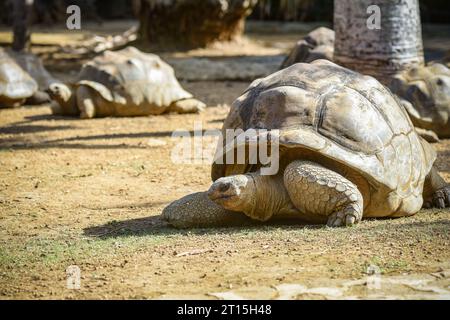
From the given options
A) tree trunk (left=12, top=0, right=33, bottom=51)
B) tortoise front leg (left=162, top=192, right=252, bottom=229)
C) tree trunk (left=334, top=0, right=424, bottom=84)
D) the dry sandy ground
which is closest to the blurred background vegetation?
tree trunk (left=12, top=0, right=33, bottom=51)

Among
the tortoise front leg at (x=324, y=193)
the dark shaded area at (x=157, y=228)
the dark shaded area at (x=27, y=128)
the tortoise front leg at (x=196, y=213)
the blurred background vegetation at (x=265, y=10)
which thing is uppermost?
the blurred background vegetation at (x=265, y=10)

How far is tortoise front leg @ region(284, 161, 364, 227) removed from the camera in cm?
448

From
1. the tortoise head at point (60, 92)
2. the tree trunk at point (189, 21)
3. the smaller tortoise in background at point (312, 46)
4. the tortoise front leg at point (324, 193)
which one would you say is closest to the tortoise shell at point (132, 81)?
the tortoise head at point (60, 92)

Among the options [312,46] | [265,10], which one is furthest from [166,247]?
[265,10]

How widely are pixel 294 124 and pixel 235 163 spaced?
455 mm

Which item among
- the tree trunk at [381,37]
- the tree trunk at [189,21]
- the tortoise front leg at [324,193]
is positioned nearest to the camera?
the tortoise front leg at [324,193]

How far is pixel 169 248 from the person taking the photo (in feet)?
14.2

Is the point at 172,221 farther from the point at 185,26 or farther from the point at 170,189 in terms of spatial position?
the point at 185,26

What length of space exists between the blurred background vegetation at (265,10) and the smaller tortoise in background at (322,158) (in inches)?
478

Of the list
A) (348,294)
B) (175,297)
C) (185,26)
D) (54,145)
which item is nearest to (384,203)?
(348,294)

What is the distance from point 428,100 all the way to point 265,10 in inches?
435

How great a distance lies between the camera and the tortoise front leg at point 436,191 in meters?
5.19

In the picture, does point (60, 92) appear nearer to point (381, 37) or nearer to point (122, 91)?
point (122, 91)

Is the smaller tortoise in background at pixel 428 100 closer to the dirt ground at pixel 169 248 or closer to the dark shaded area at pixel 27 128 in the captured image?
the dirt ground at pixel 169 248
